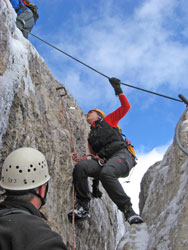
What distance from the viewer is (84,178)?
6617mm

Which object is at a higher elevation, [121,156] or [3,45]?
[3,45]

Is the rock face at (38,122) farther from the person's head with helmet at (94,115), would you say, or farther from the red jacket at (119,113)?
the red jacket at (119,113)

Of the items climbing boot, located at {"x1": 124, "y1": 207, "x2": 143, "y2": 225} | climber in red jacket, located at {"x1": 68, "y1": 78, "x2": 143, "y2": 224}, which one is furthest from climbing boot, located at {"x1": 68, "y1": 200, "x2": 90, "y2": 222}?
climbing boot, located at {"x1": 124, "y1": 207, "x2": 143, "y2": 225}

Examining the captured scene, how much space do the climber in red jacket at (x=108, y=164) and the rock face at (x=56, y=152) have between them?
42cm

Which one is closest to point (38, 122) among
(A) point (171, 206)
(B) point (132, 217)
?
(B) point (132, 217)

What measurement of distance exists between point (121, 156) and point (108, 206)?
16.3 feet

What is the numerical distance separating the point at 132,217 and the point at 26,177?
3569 millimetres

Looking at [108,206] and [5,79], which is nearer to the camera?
[5,79]

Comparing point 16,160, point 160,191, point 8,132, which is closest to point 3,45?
point 8,132

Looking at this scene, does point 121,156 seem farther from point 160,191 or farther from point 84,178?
point 160,191

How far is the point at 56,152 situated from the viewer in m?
6.84

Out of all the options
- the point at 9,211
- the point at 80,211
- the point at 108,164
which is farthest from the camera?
the point at 80,211

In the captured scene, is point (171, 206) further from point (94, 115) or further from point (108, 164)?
point (94, 115)

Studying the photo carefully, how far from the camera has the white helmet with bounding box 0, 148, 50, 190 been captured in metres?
2.81
